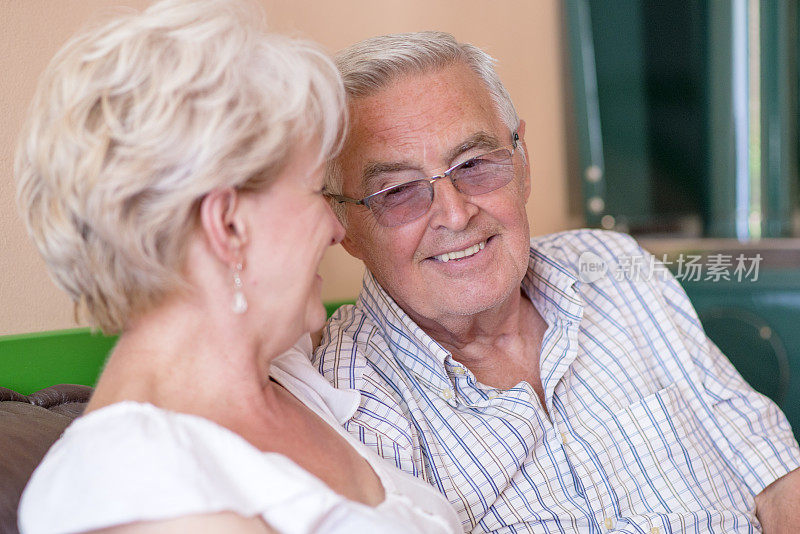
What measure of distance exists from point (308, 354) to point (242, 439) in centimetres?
54

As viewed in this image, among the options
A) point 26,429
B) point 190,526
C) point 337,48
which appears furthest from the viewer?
point 337,48

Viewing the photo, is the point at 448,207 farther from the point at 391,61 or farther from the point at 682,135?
the point at 682,135

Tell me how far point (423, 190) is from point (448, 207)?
0.05 m

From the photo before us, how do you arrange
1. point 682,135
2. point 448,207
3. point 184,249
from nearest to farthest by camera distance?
point 184,249 < point 448,207 < point 682,135

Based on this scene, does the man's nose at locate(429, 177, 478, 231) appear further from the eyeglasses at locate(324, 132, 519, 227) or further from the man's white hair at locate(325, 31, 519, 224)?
the man's white hair at locate(325, 31, 519, 224)

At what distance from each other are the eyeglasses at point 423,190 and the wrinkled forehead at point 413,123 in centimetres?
3

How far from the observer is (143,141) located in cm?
81

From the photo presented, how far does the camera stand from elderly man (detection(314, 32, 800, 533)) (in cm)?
136

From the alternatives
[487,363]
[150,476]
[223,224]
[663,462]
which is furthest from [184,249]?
[663,462]

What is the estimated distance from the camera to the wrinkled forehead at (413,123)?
1396 mm

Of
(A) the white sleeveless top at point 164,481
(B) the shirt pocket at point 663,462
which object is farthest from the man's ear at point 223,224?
(B) the shirt pocket at point 663,462

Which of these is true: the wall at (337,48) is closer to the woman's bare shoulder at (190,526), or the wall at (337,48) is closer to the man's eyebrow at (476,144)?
the man's eyebrow at (476,144)

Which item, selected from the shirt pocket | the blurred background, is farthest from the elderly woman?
the blurred background

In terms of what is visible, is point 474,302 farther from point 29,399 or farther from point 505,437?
point 29,399
